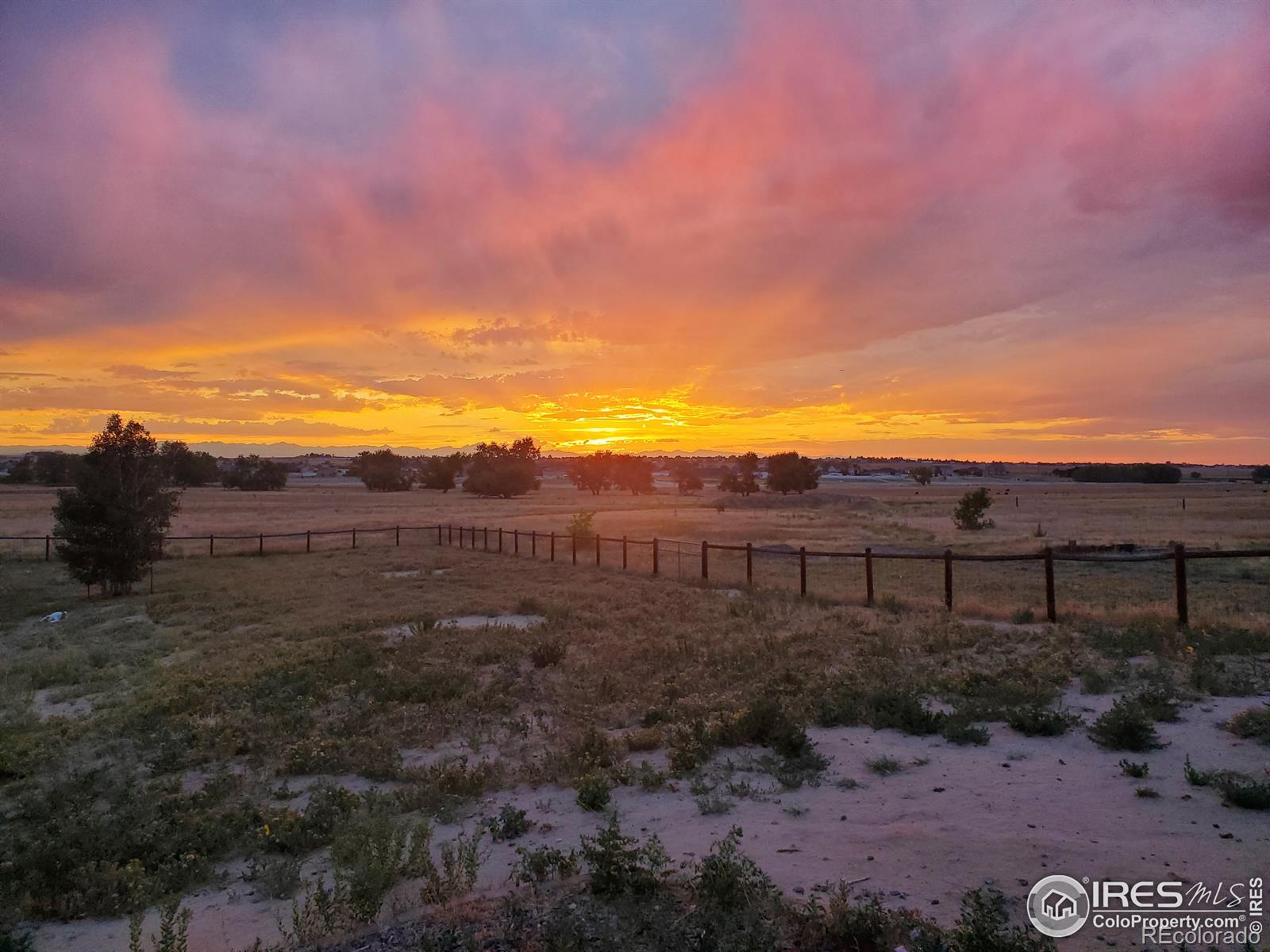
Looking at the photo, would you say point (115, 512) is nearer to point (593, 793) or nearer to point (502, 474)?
point (593, 793)

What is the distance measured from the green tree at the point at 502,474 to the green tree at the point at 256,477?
1353 inches

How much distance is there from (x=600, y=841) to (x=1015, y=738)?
5.16m

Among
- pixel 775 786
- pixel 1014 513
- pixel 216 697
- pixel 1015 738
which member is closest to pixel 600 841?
pixel 775 786

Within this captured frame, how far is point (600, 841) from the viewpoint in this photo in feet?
17.6

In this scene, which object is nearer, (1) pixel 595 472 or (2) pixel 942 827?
(2) pixel 942 827

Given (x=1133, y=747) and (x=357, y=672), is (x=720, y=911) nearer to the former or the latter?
(x=1133, y=747)

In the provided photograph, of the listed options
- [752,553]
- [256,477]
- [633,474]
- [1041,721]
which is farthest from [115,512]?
[256,477]

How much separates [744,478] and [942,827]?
97.7m

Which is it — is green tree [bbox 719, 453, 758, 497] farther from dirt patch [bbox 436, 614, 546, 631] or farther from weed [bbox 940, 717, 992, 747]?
weed [bbox 940, 717, 992, 747]

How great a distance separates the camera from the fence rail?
13274 mm

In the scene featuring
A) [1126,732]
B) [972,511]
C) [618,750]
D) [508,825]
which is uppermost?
[972,511]

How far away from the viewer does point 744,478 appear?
103 metres

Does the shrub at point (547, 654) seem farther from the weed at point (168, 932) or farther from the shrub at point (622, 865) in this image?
the weed at point (168, 932)

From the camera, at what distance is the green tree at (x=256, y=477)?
112 metres
